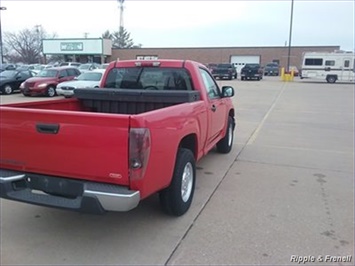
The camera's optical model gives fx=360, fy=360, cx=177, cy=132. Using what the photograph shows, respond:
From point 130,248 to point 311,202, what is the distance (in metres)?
2.59

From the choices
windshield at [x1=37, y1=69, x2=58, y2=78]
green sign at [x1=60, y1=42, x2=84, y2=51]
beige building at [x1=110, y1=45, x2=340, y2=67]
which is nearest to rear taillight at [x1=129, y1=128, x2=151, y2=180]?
windshield at [x1=37, y1=69, x2=58, y2=78]

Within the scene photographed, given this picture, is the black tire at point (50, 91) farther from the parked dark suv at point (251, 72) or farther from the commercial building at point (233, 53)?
the commercial building at point (233, 53)

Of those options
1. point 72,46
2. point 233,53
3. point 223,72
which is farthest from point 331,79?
point 72,46

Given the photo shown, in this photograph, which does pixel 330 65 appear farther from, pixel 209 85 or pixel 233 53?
pixel 209 85

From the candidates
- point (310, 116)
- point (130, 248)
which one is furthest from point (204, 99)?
point (310, 116)

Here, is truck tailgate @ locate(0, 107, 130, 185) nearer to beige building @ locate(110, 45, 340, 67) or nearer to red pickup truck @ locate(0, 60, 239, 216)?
red pickup truck @ locate(0, 60, 239, 216)

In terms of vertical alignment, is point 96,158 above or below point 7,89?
above

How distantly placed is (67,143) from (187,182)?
172 centimetres

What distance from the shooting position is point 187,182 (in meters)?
4.45

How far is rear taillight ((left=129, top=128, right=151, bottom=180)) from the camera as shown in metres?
3.04

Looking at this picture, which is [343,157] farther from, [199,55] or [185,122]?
[199,55]

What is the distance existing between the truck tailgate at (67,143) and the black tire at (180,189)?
955mm

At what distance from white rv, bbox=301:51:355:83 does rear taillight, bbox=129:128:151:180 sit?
37.4m

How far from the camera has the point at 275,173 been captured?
20.0 feet
